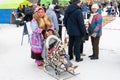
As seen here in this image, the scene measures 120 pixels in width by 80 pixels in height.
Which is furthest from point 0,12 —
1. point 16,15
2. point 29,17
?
point 29,17

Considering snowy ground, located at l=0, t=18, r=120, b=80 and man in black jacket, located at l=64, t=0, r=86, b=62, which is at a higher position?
man in black jacket, located at l=64, t=0, r=86, b=62

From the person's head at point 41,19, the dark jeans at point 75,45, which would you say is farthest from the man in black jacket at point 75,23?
the person's head at point 41,19

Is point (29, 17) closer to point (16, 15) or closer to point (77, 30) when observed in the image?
point (16, 15)

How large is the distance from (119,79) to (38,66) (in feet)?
6.72

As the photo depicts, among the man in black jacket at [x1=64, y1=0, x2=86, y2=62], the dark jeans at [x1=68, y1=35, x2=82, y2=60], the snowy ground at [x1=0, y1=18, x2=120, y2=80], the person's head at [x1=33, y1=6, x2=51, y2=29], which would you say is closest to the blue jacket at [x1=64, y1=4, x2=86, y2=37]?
the man in black jacket at [x1=64, y1=0, x2=86, y2=62]

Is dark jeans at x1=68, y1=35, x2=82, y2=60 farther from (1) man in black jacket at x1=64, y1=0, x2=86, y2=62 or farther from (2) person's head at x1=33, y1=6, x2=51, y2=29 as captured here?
(2) person's head at x1=33, y1=6, x2=51, y2=29

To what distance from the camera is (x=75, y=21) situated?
258 inches

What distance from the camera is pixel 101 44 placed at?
9.23 m

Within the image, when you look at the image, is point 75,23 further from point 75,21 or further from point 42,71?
point 42,71

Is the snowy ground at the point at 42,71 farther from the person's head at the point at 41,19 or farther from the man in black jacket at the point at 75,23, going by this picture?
the person's head at the point at 41,19

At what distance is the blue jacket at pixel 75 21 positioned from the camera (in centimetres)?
647

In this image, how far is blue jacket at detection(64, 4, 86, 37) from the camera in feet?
21.2

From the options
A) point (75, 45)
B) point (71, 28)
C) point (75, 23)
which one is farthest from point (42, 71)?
point (75, 23)

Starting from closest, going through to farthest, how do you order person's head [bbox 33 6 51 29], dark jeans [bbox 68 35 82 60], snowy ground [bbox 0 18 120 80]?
snowy ground [bbox 0 18 120 80], person's head [bbox 33 6 51 29], dark jeans [bbox 68 35 82 60]
